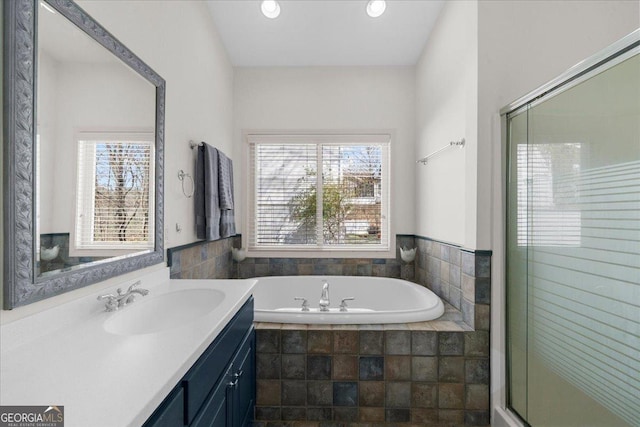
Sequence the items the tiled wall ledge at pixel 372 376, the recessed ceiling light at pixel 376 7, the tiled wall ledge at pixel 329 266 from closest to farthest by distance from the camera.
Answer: the tiled wall ledge at pixel 372 376, the recessed ceiling light at pixel 376 7, the tiled wall ledge at pixel 329 266

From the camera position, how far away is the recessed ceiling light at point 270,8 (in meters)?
Answer: 2.32

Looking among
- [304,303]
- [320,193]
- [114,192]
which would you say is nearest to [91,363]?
[114,192]

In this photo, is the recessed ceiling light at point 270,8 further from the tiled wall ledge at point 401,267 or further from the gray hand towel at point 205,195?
the tiled wall ledge at point 401,267

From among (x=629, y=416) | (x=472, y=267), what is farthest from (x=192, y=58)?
(x=629, y=416)

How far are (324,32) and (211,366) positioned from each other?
2.64 m

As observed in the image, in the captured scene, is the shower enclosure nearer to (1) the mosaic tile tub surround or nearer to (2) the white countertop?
(1) the mosaic tile tub surround

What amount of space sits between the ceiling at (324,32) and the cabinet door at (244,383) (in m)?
2.37

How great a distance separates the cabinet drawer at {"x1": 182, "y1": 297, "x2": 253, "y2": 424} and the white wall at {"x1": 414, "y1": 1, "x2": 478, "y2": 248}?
4.71 feet

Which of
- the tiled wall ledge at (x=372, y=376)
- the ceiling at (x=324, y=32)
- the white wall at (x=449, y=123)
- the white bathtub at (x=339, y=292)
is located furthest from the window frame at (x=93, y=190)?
the white wall at (x=449, y=123)

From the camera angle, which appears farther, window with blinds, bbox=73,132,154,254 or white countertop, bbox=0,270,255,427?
window with blinds, bbox=73,132,154,254

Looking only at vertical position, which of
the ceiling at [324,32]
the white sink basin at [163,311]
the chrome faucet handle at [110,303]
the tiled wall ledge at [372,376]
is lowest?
the tiled wall ledge at [372,376]

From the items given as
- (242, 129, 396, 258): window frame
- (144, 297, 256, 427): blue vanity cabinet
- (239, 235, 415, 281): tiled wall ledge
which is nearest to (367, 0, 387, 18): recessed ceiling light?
(242, 129, 396, 258): window frame

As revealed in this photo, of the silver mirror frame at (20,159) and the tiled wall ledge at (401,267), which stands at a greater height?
the silver mirror frame at (20,159)

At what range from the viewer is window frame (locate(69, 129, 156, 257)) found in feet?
3.56
